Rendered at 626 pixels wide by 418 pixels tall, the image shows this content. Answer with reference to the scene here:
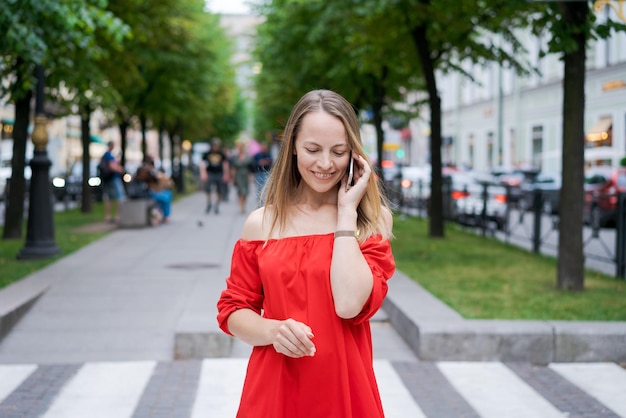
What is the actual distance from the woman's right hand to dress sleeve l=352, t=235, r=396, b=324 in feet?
0.67

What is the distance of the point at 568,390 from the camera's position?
252 inches

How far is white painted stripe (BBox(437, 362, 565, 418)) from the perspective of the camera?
5832mm

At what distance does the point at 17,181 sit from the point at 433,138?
7604 millimetres

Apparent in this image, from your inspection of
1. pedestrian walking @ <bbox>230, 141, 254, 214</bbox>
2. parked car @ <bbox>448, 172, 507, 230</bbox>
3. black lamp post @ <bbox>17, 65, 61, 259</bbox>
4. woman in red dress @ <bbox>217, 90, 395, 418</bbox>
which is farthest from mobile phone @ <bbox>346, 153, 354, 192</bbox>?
pedestrian walking @ <bbox>230, 141, 254, 214</bbox>

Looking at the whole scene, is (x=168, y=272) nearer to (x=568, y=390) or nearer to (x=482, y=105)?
(x=568, y=390)

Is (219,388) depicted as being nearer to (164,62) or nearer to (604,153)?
(164,62)

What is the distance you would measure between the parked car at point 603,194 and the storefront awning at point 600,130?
19.1 feet

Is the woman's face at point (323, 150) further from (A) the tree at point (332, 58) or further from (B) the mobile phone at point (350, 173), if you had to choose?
(A) the tree at point (332, 58)

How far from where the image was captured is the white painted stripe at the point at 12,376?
6.38 metres

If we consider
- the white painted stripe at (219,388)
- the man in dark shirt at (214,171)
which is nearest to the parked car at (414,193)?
the man in dark shirt at (214,171)

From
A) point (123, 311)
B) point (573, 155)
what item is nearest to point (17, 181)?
point (123, 311)

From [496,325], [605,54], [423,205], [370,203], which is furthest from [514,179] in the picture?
[370,203]

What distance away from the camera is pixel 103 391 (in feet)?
20.8

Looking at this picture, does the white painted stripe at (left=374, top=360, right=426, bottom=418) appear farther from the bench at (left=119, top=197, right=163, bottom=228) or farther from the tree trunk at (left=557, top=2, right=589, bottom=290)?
the bench at (left=119, top=197, right=163, bottom=228)
